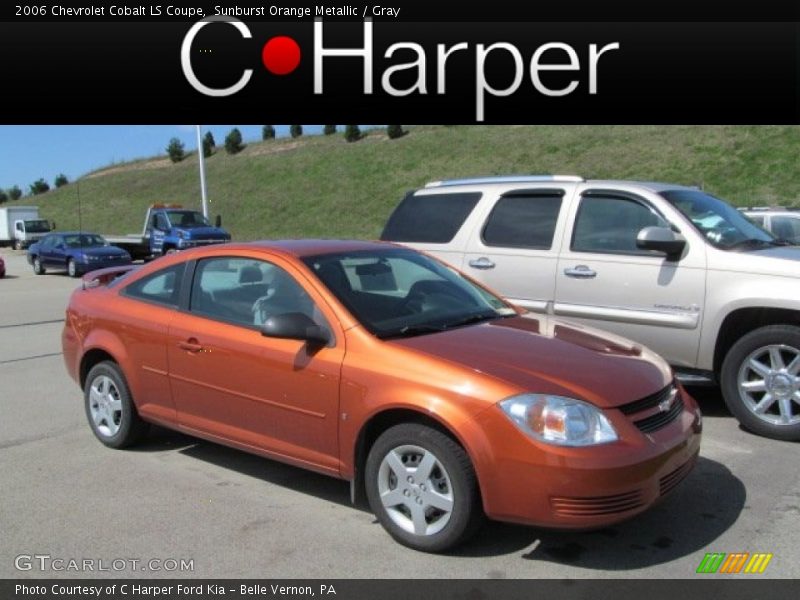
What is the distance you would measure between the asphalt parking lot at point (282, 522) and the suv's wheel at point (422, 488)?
12cm

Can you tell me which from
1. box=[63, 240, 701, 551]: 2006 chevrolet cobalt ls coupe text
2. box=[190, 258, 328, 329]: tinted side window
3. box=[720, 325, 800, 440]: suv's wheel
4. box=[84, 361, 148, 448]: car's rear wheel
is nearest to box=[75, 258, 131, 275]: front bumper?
box=[84, 361, 148, 448]: car's rear wheel

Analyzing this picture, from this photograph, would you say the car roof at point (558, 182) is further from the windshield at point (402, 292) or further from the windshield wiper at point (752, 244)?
the windshield at point (402, 292)

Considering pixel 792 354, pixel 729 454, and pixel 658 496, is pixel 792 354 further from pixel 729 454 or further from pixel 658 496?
pixel 658 496

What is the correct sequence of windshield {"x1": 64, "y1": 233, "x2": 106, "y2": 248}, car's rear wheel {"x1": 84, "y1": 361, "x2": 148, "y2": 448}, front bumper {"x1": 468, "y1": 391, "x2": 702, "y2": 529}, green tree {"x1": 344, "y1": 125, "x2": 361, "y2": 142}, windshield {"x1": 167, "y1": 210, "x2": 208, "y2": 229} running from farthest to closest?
green tree {"x1": 344, "y1": 125, "x2": 361, "y2": 142} < windshield {"x1": 167, "y1": 210, "x2": 208, "y2": 229} < windshield {"x1": 64, "y1": 233, "x2": 106, "y2": 248} < car's rear wheel {"x1": 84, "y1": 361, "x2": 148, "y2": 448} < front bumper {"x1": 468, "y1": 391, "x2": 702, "y2": 529}

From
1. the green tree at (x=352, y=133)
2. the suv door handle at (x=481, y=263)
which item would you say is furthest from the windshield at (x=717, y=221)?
the green tree at (x=352, y=133)

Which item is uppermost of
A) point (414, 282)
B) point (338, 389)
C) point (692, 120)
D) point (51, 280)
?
point (692, 120)

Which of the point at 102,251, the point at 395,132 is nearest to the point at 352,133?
the point at 395,132

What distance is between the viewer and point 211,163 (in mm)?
55688

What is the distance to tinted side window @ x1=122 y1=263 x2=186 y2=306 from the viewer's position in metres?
5.20

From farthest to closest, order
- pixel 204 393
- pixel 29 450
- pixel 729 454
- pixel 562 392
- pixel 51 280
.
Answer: pixel 51 280, pixel 29 450, pixel 729 454, pixel 204 393, pixel 562 392

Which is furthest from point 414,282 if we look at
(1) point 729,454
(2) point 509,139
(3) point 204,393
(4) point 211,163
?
(4) point 211,163

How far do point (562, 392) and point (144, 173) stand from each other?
6095 centimetres

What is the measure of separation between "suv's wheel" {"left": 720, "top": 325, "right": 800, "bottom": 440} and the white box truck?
4135 cm
